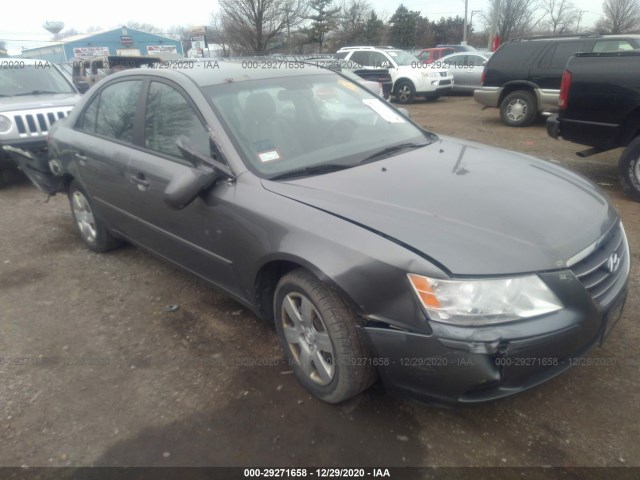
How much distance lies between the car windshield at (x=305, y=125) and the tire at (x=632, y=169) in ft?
9.52

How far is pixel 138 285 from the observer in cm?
391

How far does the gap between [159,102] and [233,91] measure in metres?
0.60

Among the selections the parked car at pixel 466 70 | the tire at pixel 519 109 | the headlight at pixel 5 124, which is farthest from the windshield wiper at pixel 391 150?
the parked car at pixel 466 70

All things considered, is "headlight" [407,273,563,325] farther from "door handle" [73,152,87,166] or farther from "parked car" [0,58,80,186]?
"parked car" [0,58,80,186]

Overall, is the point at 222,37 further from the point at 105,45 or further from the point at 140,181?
the point at 140,181

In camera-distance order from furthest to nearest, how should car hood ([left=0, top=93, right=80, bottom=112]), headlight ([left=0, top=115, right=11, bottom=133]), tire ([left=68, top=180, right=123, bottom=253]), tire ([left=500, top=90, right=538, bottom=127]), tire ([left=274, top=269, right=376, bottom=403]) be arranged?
tire ([left=500, top=90, right=538, bottom=127]) < car hood ([left=0, top=93, right=80, bottom=112]) < headlight ([left=0, top=115, right=11, bottom=133]) < tire ([left=68, top=180, right=123, bottom=253]) < tire ([left=274, top=269, right=376, bottom=403])

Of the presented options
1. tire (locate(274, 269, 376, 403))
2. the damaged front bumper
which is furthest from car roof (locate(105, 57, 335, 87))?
the damaged front bumper

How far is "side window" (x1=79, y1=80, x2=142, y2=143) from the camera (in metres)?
3.48

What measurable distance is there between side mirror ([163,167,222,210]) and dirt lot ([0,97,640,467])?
1012 mm

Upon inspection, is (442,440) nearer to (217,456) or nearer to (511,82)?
(217,456)

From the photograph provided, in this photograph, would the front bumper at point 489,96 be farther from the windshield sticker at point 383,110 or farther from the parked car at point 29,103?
the parked car at point 29,103

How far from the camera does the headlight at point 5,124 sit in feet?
21.3

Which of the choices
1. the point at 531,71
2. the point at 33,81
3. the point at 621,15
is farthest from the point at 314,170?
the point at 621,15

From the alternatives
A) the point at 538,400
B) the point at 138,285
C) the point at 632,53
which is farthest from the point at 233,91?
the point at 632,53
